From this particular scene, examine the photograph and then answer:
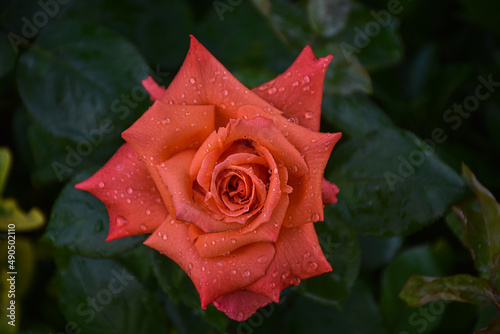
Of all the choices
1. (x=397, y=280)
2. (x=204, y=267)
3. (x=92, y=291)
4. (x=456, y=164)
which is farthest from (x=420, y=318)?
(x=92, y=291)

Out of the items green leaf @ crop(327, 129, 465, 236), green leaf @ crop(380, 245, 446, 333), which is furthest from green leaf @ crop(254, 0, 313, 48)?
green leaf @ crop(380, 245, 446, 333)

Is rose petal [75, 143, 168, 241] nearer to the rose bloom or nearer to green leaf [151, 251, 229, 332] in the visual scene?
the rose bloom

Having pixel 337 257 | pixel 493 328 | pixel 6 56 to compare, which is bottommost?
pixel 493 328

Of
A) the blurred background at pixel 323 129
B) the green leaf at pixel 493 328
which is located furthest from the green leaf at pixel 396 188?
the green leaf at pixel 493 328

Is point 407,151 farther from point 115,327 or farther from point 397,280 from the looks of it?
point 115,327

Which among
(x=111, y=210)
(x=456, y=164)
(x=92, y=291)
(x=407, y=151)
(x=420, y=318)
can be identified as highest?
(x=111, y=210)

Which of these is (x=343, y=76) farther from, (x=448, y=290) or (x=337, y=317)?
(x=337, y=317)

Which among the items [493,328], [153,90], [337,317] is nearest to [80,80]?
[153,90]
